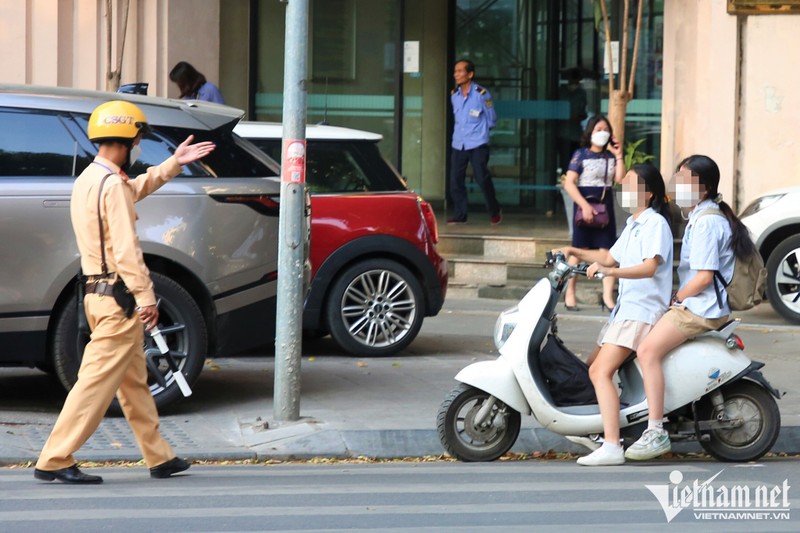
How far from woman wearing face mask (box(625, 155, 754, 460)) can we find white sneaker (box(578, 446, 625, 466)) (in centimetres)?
4

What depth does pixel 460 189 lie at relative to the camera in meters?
15.4

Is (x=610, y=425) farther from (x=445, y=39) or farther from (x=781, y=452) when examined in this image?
(x=445, y=39)

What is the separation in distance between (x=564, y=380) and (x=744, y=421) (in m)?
0.96

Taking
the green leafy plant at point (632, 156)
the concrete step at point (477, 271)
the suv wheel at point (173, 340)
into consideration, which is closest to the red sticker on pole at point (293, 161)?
the suv wheel at point (173, 340)

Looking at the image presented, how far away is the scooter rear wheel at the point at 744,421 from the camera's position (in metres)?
6.88

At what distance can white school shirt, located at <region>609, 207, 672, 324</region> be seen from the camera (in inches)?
266

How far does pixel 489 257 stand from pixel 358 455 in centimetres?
717

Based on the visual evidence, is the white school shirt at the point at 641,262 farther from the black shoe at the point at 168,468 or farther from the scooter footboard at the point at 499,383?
the black shoe at the point at 168,468

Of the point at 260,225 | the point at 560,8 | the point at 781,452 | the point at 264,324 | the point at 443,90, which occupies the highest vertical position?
the point at 560,8

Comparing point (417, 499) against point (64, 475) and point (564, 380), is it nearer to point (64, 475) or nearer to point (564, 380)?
point (564, 380)

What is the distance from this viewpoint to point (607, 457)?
6.78 m

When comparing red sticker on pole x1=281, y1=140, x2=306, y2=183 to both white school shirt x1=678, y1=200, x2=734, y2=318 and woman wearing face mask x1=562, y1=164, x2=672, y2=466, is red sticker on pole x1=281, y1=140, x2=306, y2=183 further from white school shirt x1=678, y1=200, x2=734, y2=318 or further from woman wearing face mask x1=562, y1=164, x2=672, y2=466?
white school shirt x1=678, y1=200, x2=734, y2=318

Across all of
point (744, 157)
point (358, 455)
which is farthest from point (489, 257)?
point (358, 455)

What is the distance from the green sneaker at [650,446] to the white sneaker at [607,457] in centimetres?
6
